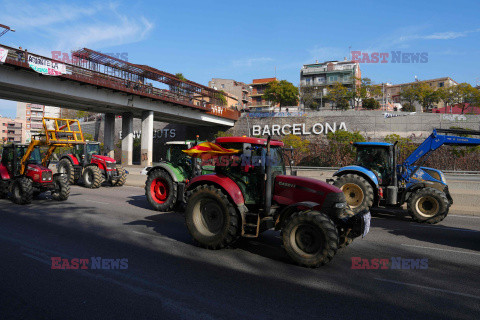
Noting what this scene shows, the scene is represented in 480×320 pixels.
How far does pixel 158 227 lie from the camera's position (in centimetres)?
811

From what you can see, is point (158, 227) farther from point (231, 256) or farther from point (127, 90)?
point (127, 90)

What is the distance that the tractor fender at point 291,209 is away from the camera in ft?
17.9

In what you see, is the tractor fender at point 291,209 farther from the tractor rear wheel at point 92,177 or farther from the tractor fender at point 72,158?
the tractor fender at point 72,158

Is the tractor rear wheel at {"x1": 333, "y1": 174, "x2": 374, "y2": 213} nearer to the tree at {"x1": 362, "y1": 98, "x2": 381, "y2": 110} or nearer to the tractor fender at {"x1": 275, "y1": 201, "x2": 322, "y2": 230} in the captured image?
the tractor fender at {"x1": 275, "y1": 201, "x2": 322, "y2": 230}

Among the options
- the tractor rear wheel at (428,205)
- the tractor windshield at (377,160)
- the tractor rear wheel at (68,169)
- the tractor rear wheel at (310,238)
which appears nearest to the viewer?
the tractor rear wheel at (310,238)

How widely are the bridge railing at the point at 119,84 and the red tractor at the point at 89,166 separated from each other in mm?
8812

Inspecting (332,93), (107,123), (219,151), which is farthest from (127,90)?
(332,93)

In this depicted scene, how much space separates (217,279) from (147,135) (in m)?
34.2

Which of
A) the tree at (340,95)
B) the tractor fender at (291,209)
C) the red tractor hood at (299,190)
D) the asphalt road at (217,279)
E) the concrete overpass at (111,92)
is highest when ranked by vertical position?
the tree at (340,95)

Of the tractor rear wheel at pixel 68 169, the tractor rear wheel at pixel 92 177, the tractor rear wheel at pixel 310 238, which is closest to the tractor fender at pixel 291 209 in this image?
the tractor rear wheel at pixel 310 238

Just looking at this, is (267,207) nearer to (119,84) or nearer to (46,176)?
(46,176)

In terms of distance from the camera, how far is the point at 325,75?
76812 millimetres

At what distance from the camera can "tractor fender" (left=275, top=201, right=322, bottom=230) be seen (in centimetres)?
546

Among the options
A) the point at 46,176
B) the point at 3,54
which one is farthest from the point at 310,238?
the point at 3,54
